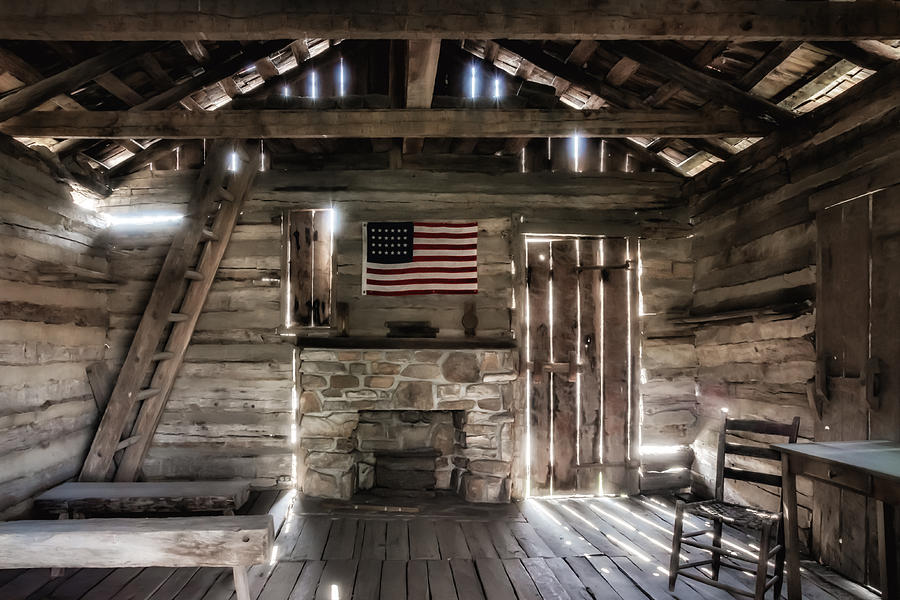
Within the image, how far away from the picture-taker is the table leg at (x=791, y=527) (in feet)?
9.30

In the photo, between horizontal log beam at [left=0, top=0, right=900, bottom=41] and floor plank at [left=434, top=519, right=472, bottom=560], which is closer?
horizontal log beam at [left=0, top=0, right=900, bottom=41]

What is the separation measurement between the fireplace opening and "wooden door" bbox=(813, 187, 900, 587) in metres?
3.19

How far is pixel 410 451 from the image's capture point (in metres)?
5.37

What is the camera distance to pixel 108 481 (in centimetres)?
482

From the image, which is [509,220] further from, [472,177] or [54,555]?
[54,555]

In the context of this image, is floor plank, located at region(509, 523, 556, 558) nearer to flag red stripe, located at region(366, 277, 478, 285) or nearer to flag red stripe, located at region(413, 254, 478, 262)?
flag red stripe, located at region(366, 277, 478, 285)

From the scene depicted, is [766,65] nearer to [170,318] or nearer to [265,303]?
[265,303]

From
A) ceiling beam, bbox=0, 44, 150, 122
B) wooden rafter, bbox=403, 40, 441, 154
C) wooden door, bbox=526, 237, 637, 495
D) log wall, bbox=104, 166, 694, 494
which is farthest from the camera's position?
wooden door, bbox=526, 237, 637, 495

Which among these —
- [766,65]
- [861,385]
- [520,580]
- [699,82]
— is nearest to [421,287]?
[520,580]

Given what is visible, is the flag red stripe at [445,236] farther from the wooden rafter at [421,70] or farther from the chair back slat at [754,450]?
the chair back slat at [754,450]

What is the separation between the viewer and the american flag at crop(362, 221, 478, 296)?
17.4 feet

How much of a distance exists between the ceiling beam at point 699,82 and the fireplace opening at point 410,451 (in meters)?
3.74

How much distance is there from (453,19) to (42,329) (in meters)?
4.33

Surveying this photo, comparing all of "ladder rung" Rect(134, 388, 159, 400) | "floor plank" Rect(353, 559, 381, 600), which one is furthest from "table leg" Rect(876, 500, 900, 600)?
"ladder rung" Rect(134, 388, 159, 400)
